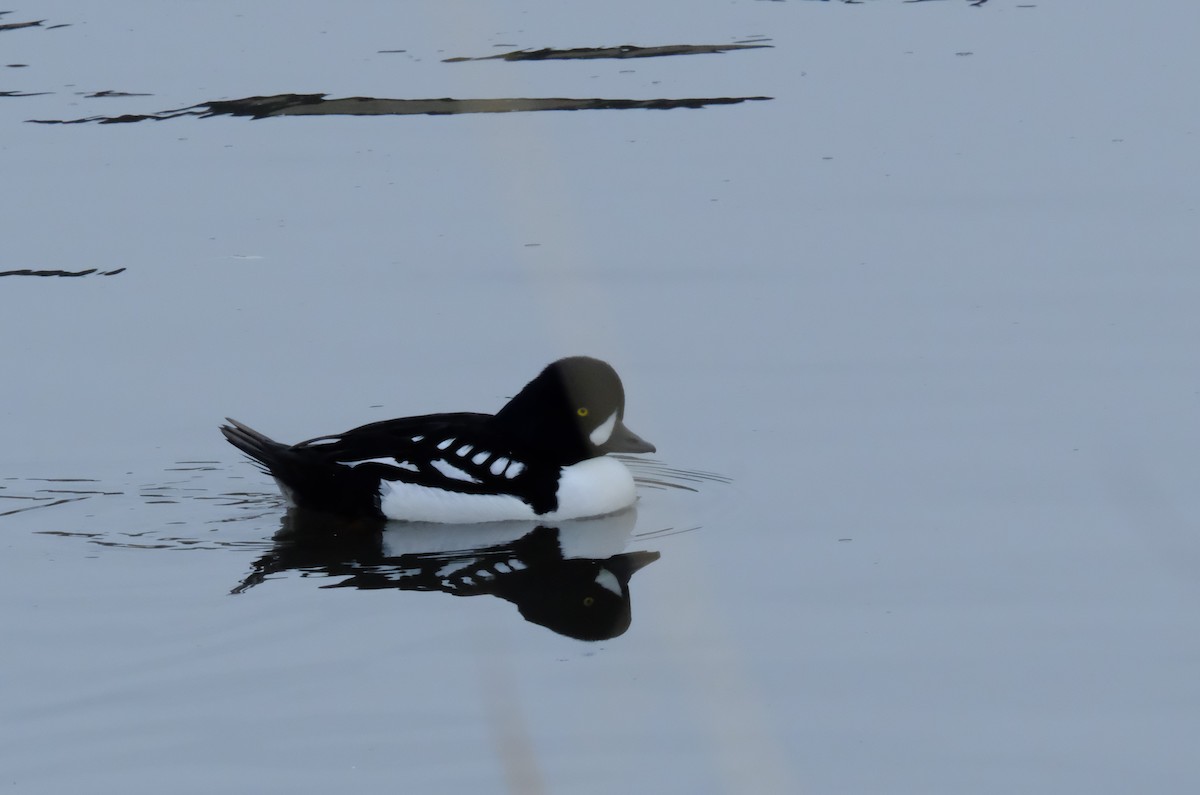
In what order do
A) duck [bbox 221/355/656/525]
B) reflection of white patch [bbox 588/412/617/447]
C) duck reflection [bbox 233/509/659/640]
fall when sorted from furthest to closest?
reflection of white patch [bbox 588/412/617/447] → duck [bbox 221/355/656/525] → duck reflection [bbox 233/509/659/640]

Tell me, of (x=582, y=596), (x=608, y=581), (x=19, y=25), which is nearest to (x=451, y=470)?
(x=608, y=581)

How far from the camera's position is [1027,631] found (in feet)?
20.3

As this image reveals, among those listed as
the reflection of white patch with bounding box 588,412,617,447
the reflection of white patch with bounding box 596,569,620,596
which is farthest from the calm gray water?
the reflection of white patch with bounding box 588,412,617,447

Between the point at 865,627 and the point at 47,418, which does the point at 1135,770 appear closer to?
A: the point at 865,627

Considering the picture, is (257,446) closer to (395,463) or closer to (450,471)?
(395,463)

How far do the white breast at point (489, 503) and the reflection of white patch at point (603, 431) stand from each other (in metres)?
0.24

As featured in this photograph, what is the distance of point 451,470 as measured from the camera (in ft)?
26.1

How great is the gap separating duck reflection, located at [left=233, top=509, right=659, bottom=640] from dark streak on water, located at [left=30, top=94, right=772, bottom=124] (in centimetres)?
652

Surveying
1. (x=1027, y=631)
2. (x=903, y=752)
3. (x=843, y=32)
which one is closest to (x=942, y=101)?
(x=843, y=32)

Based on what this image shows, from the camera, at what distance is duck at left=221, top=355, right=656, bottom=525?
793 cm

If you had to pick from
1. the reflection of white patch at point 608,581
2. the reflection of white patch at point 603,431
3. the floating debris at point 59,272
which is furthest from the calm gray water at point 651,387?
the reflection of white patch at point 603,431

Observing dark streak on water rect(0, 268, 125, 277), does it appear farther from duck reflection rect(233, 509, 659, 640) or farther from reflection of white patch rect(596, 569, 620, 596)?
reflection of white patch rect(596, 569, 620, 596)

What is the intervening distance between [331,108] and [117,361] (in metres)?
5.13

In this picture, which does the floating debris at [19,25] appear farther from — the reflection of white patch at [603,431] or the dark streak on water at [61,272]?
the reflection of white patch at [603,431]
